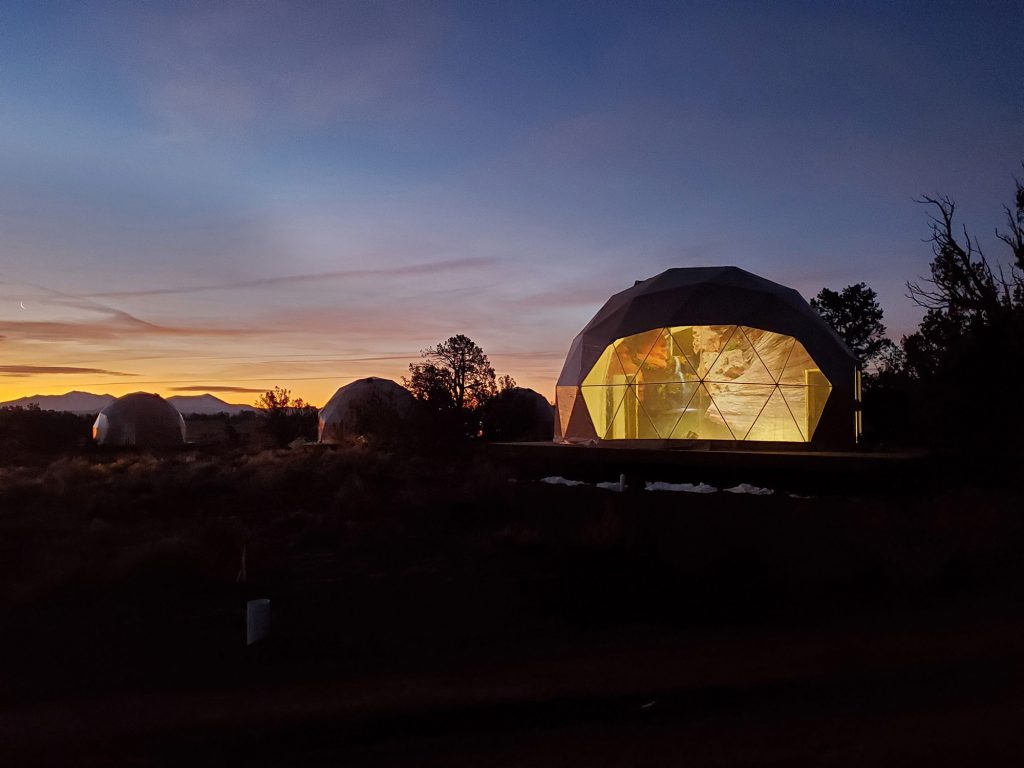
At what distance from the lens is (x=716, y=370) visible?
2305cm

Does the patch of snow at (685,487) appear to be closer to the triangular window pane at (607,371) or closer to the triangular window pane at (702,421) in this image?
the triangular window pane at (702,421)

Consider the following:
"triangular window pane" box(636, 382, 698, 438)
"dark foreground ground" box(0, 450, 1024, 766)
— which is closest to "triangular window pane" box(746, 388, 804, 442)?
"triangular window pane" box(636, 382, 698, 438)

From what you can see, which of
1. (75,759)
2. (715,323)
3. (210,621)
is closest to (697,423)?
(715,323)

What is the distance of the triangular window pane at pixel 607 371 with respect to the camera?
24578 millimetres

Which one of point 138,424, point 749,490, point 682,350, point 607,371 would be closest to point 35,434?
point 138,424

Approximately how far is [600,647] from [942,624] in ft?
11.4

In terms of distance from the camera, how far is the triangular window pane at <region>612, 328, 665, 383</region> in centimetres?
2395

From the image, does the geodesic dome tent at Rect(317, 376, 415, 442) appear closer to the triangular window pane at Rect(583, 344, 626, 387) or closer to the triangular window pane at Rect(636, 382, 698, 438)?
the triangular window pane at Rect(583, 344, 626, 387)

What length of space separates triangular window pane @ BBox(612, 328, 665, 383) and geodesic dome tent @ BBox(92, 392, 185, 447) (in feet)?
113

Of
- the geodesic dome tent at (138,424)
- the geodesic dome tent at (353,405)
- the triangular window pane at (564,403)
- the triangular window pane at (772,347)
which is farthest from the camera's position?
the geodesic dome tent at (138,424)

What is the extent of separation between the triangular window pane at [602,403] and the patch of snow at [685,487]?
487cm

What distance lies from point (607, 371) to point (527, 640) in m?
17.9

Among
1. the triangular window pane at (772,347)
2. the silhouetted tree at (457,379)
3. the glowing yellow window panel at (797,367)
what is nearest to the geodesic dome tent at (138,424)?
the silhouetted tree at (457,379)

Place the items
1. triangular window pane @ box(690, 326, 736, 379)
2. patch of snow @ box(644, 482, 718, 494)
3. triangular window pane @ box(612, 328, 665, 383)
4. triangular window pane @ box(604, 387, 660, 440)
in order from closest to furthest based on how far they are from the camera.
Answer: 1. patch of snow @ box(644, 482, 718, 494)
2. triangular window pane @ box(690, 326, 736, 379)
3. triangular window pane @ box(604, 387, 660, 440)
4. triangular window pane @ box(612, 328, 665, 383)
